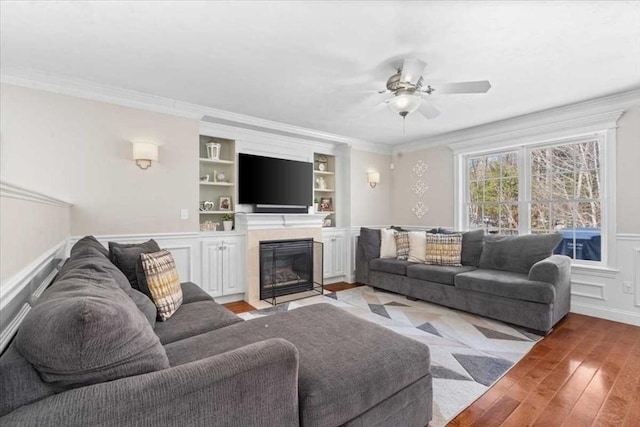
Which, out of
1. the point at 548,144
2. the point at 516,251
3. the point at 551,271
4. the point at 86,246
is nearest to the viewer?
the point at 86,246

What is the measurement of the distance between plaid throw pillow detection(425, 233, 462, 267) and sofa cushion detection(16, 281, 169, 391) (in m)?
3.79

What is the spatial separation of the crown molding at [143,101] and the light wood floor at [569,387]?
3.69m

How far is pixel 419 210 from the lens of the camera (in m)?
5.26

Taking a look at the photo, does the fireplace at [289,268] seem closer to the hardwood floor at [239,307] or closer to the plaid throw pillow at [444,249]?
the hardwood floor at [239,307]

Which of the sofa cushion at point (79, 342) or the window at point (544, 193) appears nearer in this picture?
the sofa cushion at point (79, 342)

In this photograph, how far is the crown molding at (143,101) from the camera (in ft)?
8.89

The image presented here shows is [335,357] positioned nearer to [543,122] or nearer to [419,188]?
[543,122]

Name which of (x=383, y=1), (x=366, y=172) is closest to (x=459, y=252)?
(x=366, y=172)

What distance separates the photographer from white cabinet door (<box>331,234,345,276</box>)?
5090 mm

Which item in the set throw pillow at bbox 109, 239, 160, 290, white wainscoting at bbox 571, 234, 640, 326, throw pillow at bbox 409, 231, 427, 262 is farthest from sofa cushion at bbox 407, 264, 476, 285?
throw pillow at bbox 109, 239, 160, 290

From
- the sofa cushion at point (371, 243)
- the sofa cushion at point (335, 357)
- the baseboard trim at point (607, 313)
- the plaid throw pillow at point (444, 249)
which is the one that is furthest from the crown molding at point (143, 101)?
the baseboard trim at point (607, 313)

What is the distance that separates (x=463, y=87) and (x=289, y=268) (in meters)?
3.17

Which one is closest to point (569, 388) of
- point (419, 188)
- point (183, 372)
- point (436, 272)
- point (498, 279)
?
point (498, 279)

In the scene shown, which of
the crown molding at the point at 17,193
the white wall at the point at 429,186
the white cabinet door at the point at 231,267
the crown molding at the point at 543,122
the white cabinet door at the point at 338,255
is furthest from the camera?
the white cabinet door at the point at 338,255
